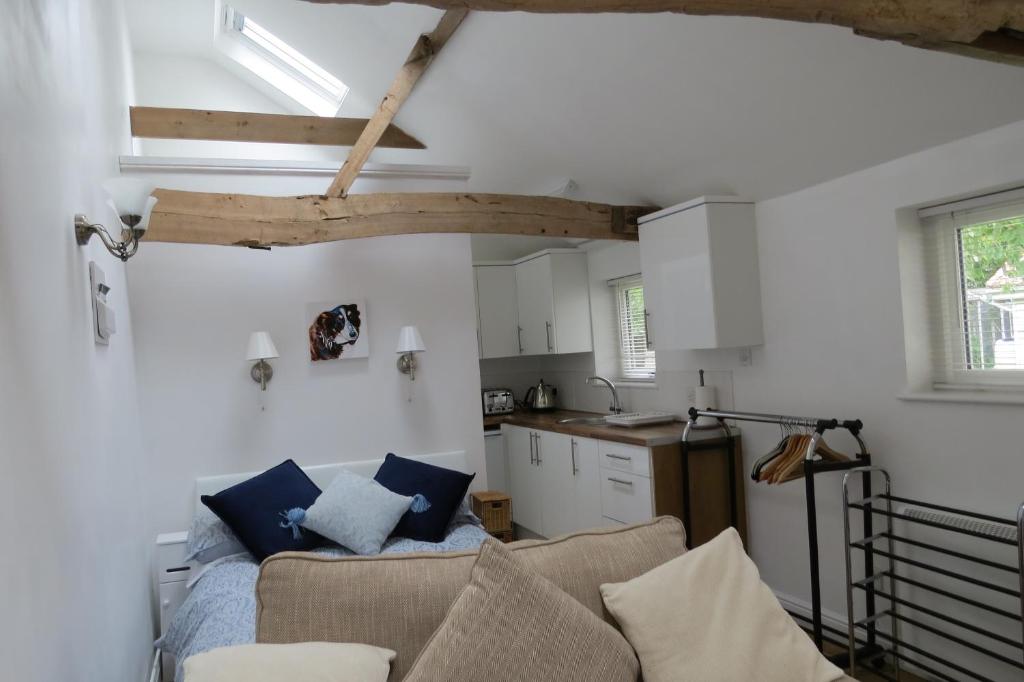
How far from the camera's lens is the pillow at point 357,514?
349 cm

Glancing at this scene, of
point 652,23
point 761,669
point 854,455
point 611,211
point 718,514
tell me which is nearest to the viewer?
point 761,669

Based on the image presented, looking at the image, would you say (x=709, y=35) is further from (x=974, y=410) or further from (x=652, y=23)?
(x=974, y=410)

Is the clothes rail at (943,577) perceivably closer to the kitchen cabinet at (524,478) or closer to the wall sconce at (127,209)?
the kitchen cabinet at (524,478)

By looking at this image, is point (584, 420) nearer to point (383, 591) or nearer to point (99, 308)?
point (99, 308)

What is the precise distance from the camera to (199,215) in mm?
3680

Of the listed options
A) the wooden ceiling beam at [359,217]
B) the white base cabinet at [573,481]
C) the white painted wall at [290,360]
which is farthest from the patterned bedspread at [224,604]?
the wooden ceiling beam at [359,217]

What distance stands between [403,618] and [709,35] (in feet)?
8.47

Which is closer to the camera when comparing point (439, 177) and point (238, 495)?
point (238, 495)

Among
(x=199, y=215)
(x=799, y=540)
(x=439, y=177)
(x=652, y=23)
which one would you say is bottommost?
(x=799, y=540)

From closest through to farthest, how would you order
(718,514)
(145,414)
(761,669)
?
(761,669)
(145,414)
(718,514)

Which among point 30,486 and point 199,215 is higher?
point 199,215

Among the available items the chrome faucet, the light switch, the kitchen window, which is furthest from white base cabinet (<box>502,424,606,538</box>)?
the light switch

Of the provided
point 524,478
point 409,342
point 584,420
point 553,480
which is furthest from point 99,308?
point 524,478

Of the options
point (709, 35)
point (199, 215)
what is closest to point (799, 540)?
point (709, 35)
